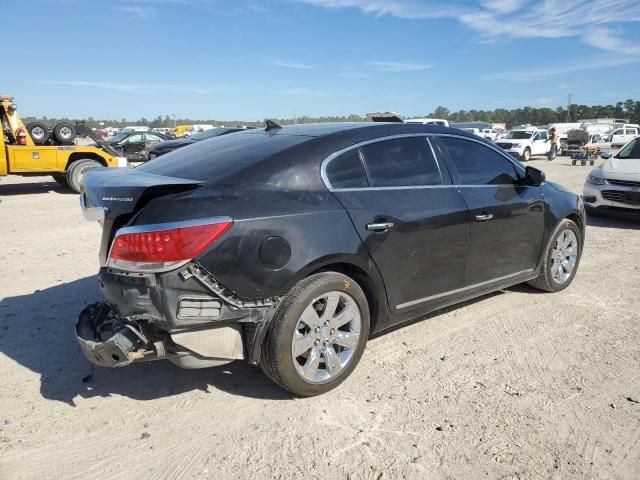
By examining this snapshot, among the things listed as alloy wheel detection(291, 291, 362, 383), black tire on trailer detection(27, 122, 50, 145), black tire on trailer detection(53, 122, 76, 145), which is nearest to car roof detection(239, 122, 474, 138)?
alloy wheel detection(291, 291, 362, 383)

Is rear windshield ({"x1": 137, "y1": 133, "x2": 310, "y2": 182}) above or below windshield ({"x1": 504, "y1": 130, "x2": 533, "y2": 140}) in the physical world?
below

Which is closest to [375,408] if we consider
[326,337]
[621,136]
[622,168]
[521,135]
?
[326,337]

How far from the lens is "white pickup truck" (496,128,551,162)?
26.9 meters

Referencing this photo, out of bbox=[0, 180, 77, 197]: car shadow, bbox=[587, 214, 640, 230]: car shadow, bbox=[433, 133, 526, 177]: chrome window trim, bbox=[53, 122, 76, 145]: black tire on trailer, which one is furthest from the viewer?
bbox=[0, 180, 77, 197]: car shadow

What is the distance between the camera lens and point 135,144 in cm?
2291

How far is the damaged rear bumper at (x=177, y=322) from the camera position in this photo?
8.75ft

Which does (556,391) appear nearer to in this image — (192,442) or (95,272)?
(192,442)

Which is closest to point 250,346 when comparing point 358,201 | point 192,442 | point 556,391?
point 192,442

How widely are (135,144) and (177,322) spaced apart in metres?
22.1

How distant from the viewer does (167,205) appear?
2.75m

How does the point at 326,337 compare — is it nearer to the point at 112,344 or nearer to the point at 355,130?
the point at 112,344

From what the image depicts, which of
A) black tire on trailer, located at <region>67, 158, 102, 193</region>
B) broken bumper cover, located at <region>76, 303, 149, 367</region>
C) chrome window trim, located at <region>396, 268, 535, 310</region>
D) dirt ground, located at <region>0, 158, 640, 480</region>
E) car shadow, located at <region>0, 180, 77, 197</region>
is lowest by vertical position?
dirt ground, located at <region>0, 158, 640, 480</region>

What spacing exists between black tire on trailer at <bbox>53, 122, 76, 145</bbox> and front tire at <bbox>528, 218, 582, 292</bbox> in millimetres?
12140

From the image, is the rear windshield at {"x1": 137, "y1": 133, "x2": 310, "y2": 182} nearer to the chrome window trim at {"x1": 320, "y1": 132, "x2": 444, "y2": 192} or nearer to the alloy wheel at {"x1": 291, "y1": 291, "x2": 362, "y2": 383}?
the chrome window trim at {"x1": 320, "y1": 132, "x2": 444, "y2": 192}
